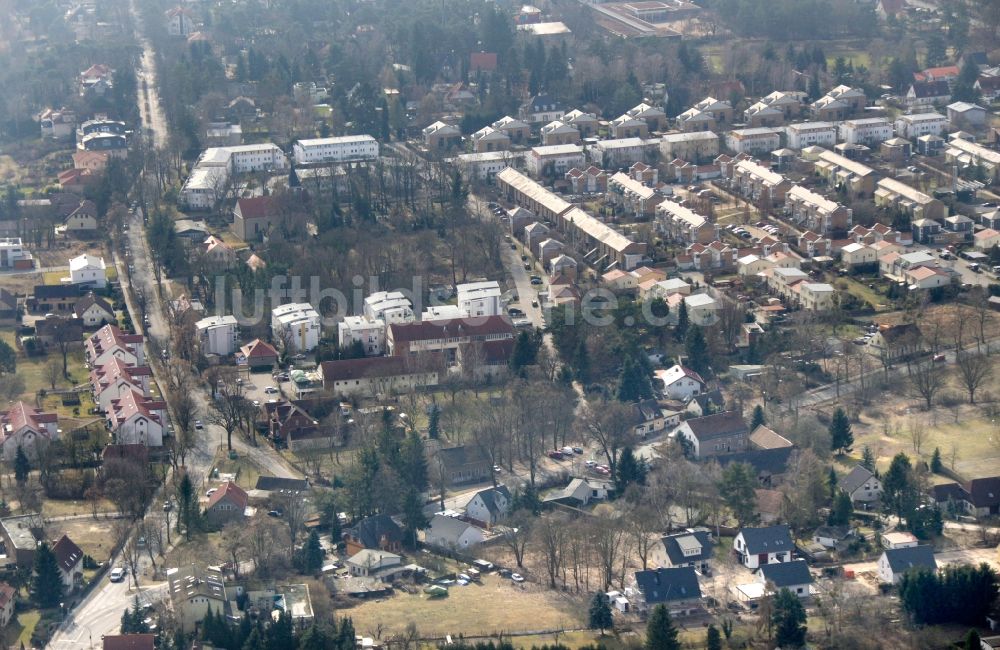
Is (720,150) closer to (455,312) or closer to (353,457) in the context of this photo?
(455,312)

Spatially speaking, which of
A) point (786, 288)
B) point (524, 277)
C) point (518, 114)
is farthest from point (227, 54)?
point (786, 288)

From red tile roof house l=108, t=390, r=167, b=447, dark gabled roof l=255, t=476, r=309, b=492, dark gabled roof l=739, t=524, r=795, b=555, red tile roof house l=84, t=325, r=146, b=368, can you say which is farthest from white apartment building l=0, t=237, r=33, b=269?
dark gabled roof l=739, t=524, r=795, b=555

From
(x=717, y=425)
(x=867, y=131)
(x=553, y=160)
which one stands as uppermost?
(x=717, y=425)

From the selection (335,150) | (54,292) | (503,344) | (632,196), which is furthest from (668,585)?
(335,150)

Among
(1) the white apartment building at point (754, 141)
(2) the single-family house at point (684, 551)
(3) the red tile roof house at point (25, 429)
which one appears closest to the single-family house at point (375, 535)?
(2) the single-family house at point (684, 551)

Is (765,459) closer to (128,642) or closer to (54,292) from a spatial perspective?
(128,642)

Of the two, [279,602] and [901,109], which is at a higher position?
[279,602]
